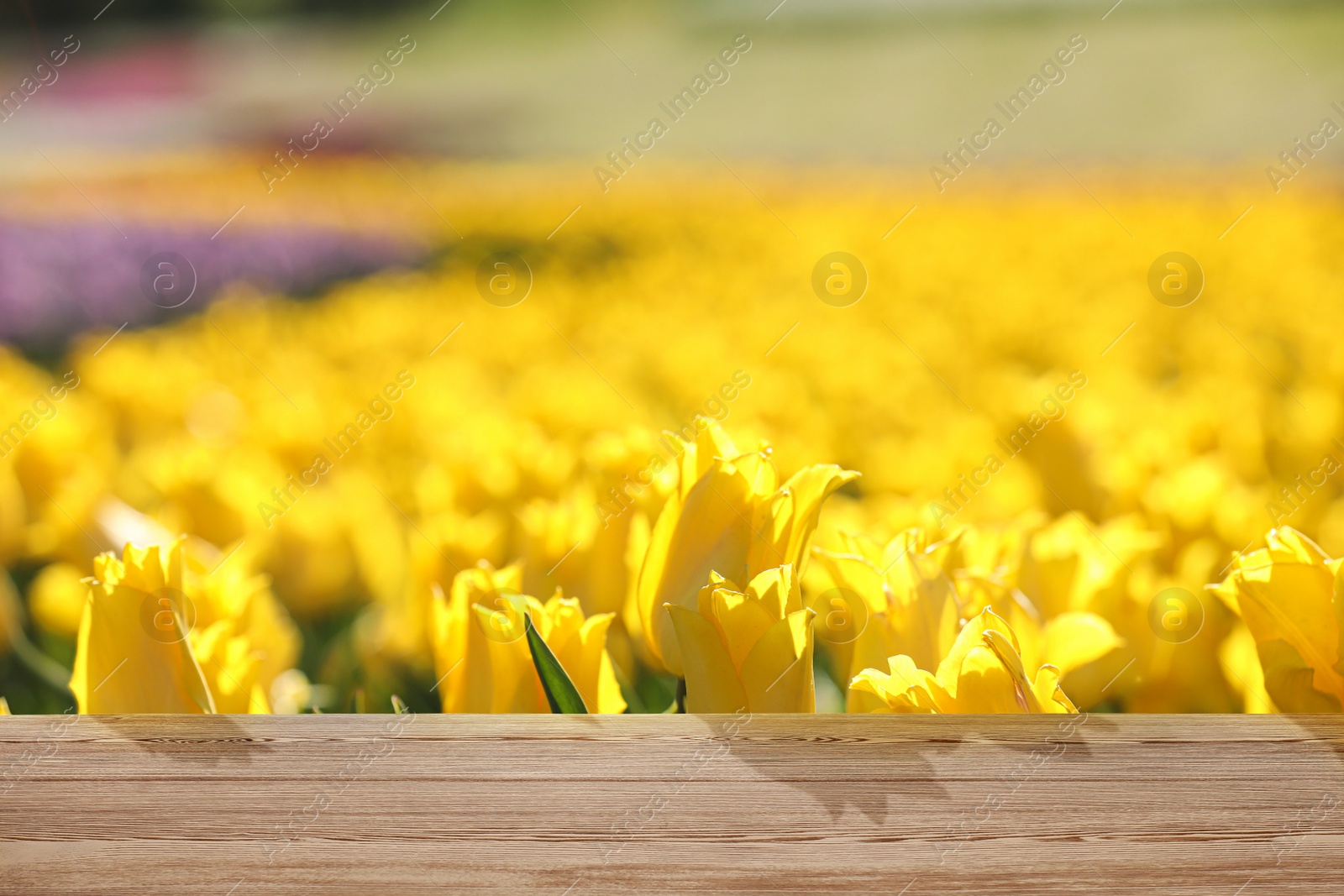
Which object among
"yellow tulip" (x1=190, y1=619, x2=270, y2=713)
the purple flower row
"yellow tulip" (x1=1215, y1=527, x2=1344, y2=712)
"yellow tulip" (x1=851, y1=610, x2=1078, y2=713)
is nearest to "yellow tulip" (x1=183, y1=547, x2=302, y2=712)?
"yellow tulip" (x1=190, y1=619, x2=270, y2=713)

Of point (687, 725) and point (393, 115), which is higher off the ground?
point (393, 115)

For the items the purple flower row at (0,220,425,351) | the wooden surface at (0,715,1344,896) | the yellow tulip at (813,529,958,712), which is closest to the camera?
the wooden surface at (0,715,1344,896)

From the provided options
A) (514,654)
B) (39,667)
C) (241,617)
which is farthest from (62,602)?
(514,654)

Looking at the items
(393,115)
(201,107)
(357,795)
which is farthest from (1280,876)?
(201,107)

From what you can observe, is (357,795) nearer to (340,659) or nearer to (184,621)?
(184,621)

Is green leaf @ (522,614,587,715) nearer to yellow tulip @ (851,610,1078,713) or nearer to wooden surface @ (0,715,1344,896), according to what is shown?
wooden surface @ (0,715,1344,896)

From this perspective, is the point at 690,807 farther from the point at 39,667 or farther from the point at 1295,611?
the point at 39,667
